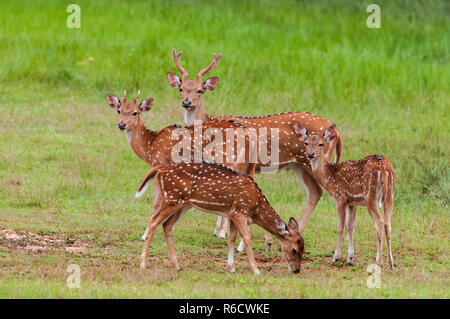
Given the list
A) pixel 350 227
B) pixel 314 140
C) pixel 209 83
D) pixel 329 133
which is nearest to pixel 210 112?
pixel 209 83

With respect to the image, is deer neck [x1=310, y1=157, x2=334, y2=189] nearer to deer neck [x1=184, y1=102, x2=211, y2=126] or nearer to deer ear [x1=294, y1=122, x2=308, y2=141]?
deer ear [x1=294, y1=122, x2=308, y2=141]

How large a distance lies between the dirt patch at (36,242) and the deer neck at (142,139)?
155 centimetres

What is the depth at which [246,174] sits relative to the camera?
1275 cm

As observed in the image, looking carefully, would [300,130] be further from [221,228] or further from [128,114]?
[128,114]

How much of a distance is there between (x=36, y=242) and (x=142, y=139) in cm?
209

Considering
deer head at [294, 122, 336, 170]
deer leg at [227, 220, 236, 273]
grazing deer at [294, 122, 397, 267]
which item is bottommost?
deer leg at [227, 220, 236, 273]

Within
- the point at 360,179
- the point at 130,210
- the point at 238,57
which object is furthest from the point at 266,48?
the point at 360,179

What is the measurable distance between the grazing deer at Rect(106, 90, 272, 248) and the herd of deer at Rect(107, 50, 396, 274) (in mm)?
13

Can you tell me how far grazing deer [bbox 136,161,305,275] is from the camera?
11250 millimetres

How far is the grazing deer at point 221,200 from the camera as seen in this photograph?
443 inches

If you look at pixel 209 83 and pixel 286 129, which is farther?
pixel 209 83

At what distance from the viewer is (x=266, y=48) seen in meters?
24.0

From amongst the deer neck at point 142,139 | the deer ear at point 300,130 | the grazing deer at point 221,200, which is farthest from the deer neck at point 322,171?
the deer neck at point 142,139

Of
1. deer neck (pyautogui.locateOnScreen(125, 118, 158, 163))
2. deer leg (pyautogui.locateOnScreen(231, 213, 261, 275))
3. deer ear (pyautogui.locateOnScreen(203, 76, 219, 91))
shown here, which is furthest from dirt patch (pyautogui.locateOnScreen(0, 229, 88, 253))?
deer ear (pyautogui.locateOnScreen(203, 76, 219, 91))
